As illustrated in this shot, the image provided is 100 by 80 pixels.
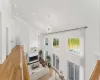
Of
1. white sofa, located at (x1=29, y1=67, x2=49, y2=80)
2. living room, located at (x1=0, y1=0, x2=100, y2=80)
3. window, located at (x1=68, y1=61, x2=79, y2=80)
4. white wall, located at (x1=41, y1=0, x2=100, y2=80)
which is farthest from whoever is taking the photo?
white sofa, located at (x1=29, y1=67, x2=49, y2=80)

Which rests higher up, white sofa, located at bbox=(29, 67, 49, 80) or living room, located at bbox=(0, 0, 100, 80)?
living room, located at bbox=(0, 0, 100, 80)

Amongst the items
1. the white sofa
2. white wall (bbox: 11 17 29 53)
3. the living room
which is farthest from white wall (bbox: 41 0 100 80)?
white wall (bbox: 11 17 29 53)

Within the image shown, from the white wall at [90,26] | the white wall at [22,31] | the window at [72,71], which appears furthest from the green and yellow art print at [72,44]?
the white wall at [22,31]

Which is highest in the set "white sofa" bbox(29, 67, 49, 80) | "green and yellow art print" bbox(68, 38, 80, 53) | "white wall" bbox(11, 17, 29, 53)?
Result: "white wall" bbox(11, 17, 29, 53)

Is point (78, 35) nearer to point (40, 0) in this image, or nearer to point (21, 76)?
point (40, 0)

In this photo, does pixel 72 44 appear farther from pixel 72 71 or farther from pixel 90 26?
pixel 90 26

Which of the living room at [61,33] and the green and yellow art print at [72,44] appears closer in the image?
the living room at [61,33]

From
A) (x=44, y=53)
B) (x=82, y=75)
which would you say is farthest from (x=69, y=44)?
(x=44, y=53)

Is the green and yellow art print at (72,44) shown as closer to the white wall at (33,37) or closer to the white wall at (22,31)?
the white wall at (22,31)

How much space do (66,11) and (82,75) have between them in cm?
285

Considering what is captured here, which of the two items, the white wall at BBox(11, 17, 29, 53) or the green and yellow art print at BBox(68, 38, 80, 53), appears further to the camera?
the white wall at BBox(11, 17, 29, 53)

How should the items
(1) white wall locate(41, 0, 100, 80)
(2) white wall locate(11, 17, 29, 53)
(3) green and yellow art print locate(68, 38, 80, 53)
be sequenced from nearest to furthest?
1. (1) white wall locate(41, 0, 100, 80)
2. (3) green and yellow art print locate(68, 38, 80, 53)
3. (2) white wall locate(11, 17, 29, 53)

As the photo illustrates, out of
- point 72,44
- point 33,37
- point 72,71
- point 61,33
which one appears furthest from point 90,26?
point 33,37

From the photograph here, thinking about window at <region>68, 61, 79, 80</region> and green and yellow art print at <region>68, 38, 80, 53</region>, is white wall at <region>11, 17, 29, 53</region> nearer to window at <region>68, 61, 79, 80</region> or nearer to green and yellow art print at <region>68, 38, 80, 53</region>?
green and yellow art print at <region>68, 38, 80, 53</region>
